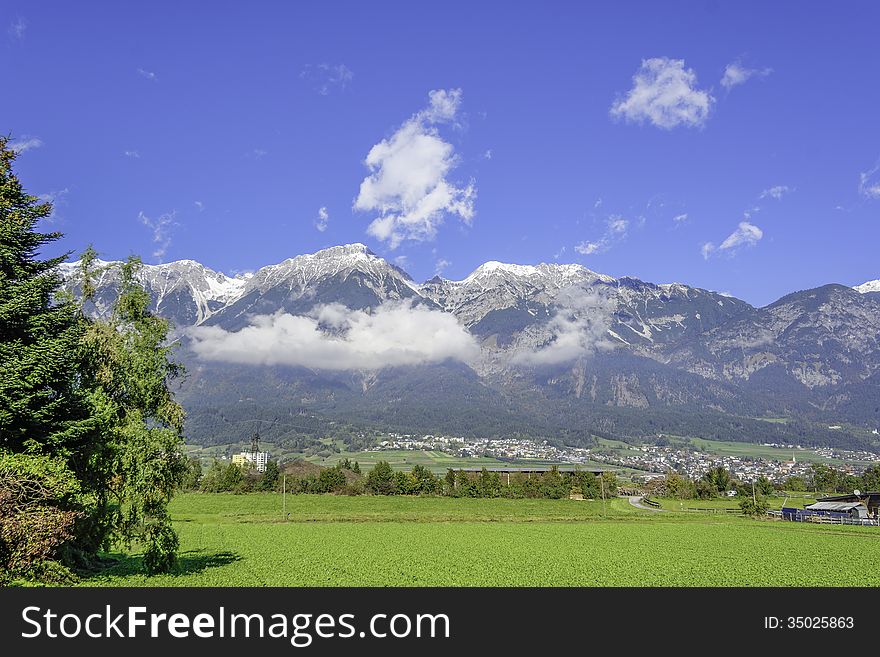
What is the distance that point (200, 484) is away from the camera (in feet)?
414

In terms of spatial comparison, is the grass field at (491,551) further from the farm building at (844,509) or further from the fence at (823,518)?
the farm building at (844,509)

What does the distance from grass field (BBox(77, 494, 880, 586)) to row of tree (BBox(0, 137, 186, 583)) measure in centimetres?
256

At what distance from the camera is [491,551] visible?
45750 millimetres

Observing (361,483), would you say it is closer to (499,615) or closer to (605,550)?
(605,550)

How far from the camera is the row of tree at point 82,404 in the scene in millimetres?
25422


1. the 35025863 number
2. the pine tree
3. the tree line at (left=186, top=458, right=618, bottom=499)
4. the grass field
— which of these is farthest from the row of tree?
the tree line at (left=186, top=458, right=618, bottom=499)

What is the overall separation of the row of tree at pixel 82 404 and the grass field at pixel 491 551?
8.40 ft

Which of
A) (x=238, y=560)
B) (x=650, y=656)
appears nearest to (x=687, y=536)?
(x=238, y=560)

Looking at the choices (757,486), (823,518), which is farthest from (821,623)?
(757,486)

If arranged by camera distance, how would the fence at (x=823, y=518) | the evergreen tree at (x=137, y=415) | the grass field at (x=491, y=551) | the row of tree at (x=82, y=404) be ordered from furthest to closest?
the fence at (x=823, y=518) → the grass field at (x=491, y=551) → the evergreen tree at (x=137, y=415) → the row of tree at (x=82, y=404)

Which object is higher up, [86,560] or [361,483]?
[86,560]

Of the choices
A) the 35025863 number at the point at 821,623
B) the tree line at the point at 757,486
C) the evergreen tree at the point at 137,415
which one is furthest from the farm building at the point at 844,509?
the evergreen tree at the point at 137,415

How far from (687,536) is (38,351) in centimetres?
5851

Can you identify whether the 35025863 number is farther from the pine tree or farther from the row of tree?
the pine tree
